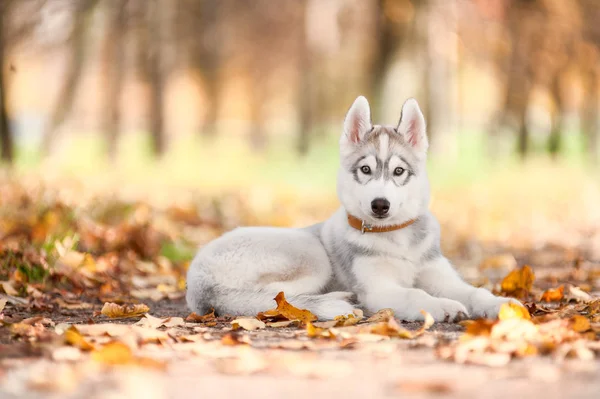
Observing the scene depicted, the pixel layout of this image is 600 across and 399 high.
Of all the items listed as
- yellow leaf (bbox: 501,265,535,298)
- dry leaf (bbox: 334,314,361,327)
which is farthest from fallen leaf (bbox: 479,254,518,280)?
dry leaf (bbox: 334,314,361,327)

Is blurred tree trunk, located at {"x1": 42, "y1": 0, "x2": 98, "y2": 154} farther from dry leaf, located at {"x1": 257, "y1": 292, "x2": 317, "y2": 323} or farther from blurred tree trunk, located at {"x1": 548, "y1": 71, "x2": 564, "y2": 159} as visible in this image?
blurred tree trunk, located at {"x1": 548, "y1": 71, "x2": 564, "y2": 159}

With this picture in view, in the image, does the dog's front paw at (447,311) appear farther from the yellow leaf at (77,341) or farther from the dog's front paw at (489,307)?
the yellow leaf at (77,341)

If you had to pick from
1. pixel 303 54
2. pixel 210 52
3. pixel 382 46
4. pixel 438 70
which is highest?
pixel 210 52

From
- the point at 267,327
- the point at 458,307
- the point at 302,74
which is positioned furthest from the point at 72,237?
the point at 302,74

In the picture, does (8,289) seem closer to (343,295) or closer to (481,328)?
(343,295)

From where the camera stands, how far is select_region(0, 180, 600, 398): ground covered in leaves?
10.3 feet

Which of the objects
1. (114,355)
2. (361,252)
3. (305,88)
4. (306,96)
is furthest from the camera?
(305,88)

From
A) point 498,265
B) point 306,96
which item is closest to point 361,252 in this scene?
point 498,265

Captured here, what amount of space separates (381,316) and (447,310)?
0.39 metres

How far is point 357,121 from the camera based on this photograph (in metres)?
5.44

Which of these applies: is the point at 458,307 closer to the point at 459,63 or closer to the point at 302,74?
the point at 302,74

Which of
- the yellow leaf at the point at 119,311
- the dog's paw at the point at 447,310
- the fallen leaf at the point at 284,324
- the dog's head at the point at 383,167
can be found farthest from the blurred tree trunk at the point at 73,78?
the dog's paw at the point at 447,310

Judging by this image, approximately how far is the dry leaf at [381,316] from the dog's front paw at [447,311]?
227 millimetres

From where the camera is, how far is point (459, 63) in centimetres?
3428
